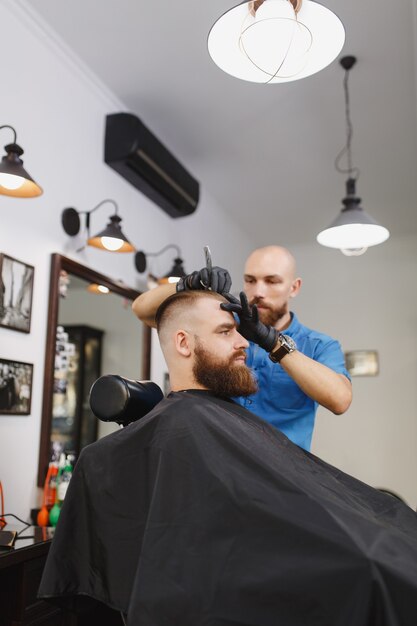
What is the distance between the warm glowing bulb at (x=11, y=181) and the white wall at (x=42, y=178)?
1.12 ft

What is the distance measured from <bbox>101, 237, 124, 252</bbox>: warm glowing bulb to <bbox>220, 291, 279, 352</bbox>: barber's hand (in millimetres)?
1253

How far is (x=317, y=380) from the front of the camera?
5.94 feet

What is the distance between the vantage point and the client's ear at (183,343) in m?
1.64

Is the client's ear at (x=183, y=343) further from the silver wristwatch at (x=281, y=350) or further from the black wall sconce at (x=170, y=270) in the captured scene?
the black wall sconce at (x=170, y=270)

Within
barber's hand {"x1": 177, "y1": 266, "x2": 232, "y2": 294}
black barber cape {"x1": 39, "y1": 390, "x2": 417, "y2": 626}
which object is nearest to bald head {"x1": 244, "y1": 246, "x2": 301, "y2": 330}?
barber's hand {"x1": 177, "y1": 266, "x2": 232, "y2": 294}

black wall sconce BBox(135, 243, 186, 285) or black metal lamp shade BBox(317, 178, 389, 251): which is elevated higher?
black metal lamp shade BBox(317, 178, 389, 251)

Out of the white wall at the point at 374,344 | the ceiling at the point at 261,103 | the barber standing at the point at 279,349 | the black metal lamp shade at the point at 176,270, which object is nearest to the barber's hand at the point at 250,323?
the barber standing at the point at 279,349

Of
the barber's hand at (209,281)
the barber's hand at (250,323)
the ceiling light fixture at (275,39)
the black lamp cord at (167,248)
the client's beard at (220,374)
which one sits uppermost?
the ceiling light fixture at (275,39)

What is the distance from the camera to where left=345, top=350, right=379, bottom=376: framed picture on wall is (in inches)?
220

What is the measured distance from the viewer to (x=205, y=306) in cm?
167

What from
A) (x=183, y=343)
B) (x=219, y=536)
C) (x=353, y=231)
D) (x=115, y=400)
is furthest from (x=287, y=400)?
(x=353, y=231)

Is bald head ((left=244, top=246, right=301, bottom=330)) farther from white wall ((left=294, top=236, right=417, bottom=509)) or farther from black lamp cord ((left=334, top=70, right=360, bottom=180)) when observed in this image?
white wall ((left=294, top=236, right=417, bottom=509))

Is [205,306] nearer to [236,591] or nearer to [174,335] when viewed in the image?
[174,335]

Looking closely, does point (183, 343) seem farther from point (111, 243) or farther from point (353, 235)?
point (353, 235)
